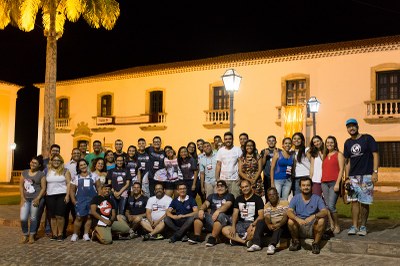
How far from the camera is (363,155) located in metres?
7.94

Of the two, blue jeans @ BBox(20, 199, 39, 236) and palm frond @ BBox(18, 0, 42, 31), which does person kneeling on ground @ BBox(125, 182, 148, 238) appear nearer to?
blue jeans @ BBox(20, 199, 39, 236)

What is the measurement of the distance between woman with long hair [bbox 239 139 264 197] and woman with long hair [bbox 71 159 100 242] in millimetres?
2999

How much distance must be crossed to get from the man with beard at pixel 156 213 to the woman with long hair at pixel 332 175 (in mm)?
3139

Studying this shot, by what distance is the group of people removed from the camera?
7.99 m

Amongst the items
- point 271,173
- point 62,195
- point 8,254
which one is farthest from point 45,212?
point 271,173

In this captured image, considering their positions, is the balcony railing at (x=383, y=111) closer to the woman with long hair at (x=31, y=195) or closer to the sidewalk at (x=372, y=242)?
the sidewalk at (x=372, y=242)

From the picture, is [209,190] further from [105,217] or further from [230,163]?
[105,217]

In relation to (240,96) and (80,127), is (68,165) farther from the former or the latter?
(80,127)

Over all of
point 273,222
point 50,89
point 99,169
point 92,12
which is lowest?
point 273,222

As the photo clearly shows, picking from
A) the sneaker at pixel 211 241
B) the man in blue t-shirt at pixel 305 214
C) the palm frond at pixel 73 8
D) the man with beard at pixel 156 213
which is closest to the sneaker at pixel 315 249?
the man in blue t-shirt at pixel 305 214

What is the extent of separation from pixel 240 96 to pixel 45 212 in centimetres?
1590

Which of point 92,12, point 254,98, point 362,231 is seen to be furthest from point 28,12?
point 254,98

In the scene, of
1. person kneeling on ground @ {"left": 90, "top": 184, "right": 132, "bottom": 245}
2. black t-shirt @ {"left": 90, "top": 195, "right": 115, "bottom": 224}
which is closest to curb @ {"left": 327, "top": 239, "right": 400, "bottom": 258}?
person kneeling on ground @ {"left": 90, "top": 184, "right": 132, "bottom": 245}

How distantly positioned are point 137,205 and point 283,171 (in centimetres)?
314
